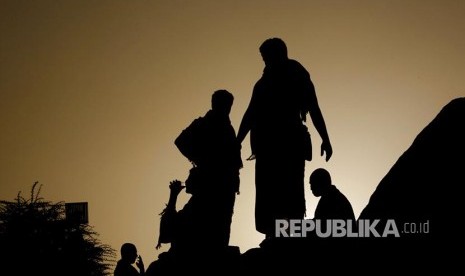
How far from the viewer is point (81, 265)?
11.0 m

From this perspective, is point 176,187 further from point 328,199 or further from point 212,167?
point 328,199

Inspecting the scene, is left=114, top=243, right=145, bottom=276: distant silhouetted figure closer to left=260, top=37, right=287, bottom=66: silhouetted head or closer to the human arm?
the human arm

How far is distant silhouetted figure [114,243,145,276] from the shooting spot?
9555 millimetres

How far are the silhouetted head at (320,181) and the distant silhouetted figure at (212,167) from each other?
1714 mm

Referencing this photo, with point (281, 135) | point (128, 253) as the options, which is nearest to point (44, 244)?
point (128, 253)

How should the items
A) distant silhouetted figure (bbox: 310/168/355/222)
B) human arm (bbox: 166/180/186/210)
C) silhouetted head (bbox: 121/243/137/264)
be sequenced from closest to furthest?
human arm (bbox: 166/180/186/210), distant silhouetted figure (bbox: 310/168/355/222), silhouetted head (bbox: 121/243/137/264)

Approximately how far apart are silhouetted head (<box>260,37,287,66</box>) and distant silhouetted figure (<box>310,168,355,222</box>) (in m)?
2.24

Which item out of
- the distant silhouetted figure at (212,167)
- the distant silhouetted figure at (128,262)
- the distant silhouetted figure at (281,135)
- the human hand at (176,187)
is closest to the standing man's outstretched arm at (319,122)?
the distant silhouetted figure at (281,135)

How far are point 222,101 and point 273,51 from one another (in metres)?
1.02

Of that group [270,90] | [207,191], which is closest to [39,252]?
[207,191]

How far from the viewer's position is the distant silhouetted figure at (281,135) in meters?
8.04

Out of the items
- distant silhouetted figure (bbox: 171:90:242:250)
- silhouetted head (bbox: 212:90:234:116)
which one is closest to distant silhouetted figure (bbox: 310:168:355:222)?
distant silhouetted figure (bbox: 171:90:242:250)

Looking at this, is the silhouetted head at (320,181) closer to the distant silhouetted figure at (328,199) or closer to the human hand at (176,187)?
the distant silhouetted figure at (328,199)

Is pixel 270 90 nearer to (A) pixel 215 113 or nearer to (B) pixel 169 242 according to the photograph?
(A) pixel 215 113
